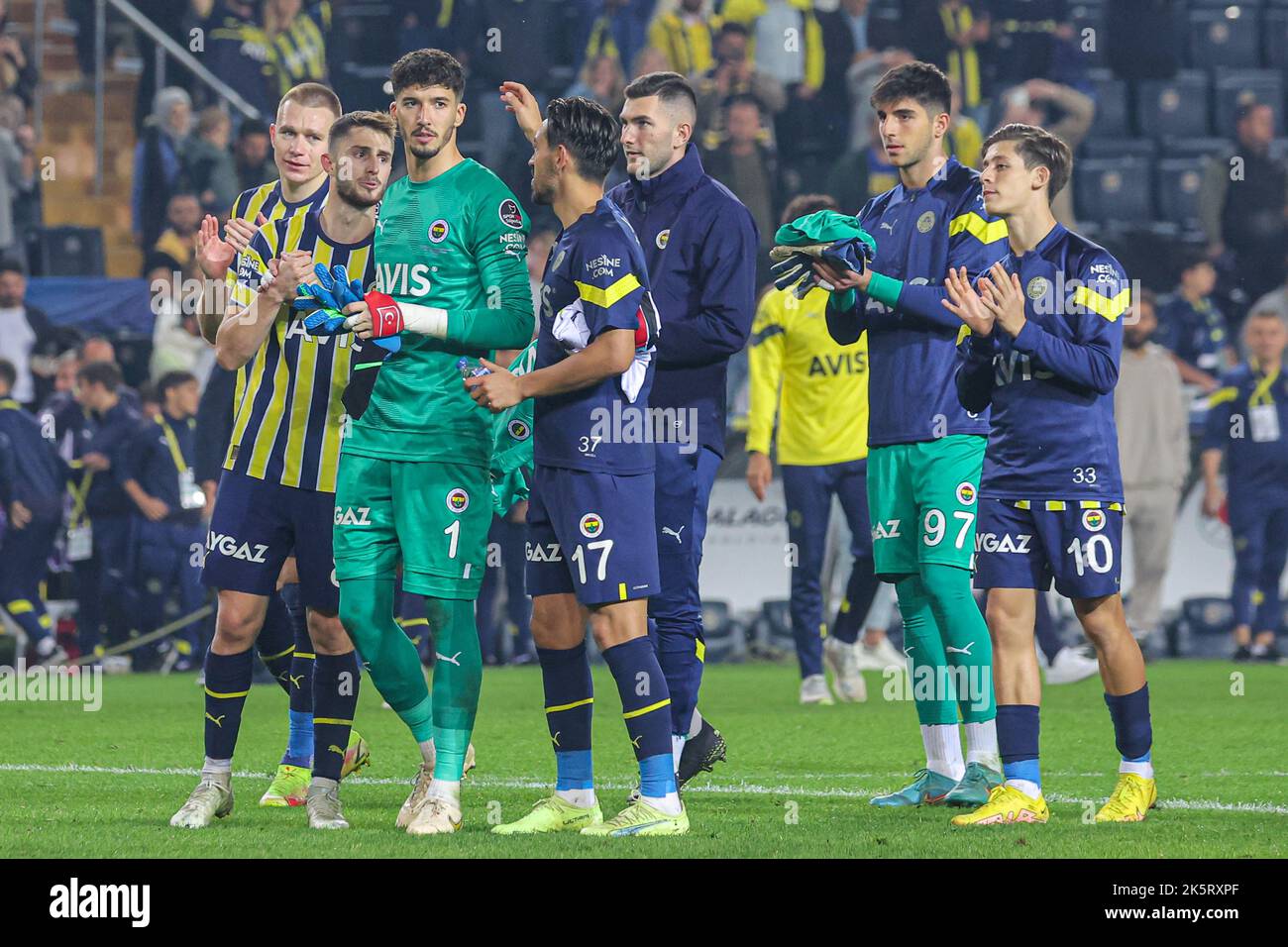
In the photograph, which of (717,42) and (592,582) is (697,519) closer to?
(592,582)

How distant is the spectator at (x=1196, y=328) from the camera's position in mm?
13828

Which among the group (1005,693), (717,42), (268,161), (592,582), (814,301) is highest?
(717,42)

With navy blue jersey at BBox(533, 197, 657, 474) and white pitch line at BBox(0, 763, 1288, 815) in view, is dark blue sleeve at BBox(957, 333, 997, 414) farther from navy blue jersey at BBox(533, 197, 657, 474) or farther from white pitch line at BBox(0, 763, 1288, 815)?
white pitch line at BBox(0, 763, 1288, 815)

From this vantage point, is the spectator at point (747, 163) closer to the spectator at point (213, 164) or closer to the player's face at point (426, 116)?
the spectator at point (213, 164)

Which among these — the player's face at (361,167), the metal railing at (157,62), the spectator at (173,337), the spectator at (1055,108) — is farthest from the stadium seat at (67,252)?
the player's face at (361,167)

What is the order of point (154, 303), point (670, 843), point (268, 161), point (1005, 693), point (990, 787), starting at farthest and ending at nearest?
1. point (268, 161)
2. point (154, 303)
3. point (990, 787)
4. point (1005, 693)
5. point (670, 843)

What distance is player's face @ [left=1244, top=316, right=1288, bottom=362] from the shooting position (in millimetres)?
12727

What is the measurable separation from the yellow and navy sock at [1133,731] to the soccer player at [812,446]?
3.92 metres

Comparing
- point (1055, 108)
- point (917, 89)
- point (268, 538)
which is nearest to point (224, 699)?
point (268, 538)

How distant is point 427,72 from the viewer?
5.07m

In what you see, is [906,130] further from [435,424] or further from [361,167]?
[435,424]

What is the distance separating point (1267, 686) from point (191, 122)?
349 inches

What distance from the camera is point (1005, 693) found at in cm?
533
